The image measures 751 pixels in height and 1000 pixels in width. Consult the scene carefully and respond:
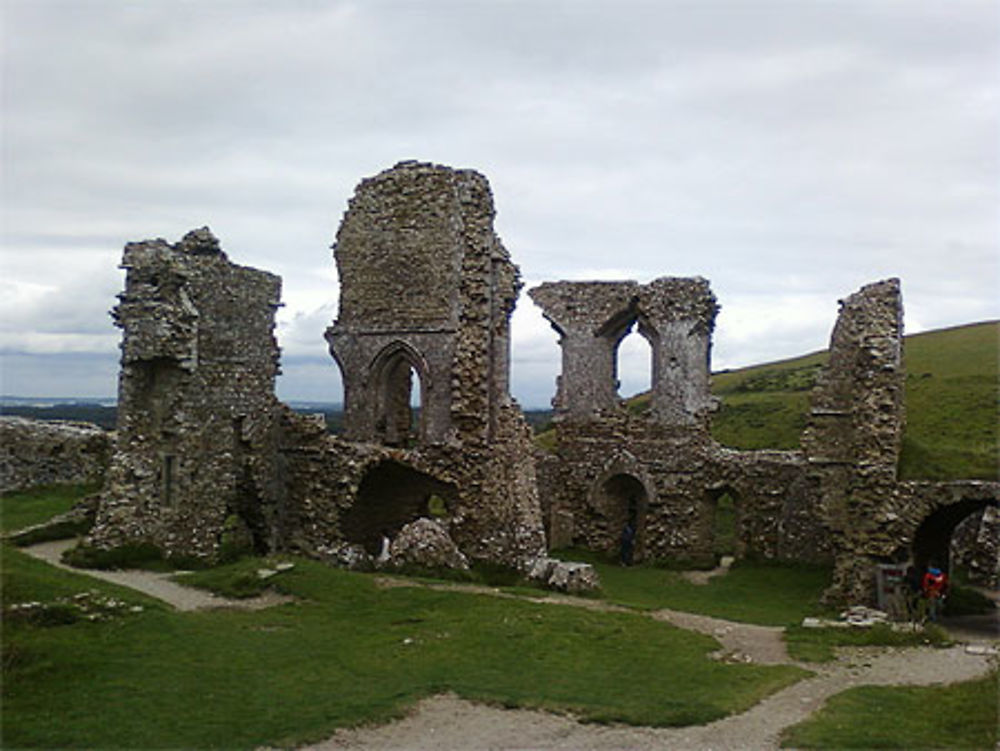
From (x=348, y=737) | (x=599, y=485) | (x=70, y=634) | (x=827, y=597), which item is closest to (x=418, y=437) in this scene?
(x=599, y=485)

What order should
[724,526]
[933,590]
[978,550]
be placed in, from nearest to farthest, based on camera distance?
[933,590]
[978,550]
[724,526]

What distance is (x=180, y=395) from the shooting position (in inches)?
775

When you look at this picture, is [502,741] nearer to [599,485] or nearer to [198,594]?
[198,594]

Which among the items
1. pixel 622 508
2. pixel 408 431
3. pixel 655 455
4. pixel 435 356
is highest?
pixel 435 356

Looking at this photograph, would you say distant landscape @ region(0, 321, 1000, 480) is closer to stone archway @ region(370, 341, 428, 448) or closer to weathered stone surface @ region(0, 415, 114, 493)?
stone archway @ region(370, 341, 428, 448)

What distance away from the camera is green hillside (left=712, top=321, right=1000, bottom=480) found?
70.3 ft

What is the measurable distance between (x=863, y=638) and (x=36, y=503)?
1907 centimetres

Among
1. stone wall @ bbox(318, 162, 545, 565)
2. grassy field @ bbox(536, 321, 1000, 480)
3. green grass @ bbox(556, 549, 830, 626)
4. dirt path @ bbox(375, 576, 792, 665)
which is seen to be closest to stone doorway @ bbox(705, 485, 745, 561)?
green grass @ bbox(556, 549, 830, 626)

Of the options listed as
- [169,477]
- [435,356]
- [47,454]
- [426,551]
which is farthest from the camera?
[47,454]

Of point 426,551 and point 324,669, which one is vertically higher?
point 426,551

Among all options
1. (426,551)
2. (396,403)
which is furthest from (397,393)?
(426,551)

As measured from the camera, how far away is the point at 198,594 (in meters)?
16.7

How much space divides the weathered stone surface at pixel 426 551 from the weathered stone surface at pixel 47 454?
35.8ft

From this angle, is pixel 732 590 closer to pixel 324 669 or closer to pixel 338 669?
pixel 338 669
